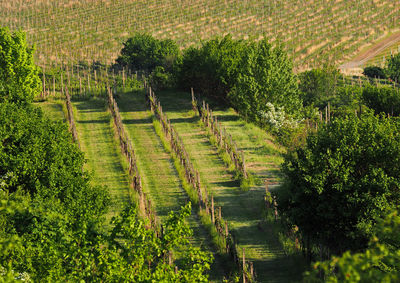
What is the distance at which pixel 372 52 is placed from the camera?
106m

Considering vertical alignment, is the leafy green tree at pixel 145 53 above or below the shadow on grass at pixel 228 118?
above

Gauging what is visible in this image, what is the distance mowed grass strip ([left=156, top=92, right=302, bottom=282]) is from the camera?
27.9 metres

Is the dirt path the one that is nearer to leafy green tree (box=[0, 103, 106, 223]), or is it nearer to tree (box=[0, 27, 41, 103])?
tree (box=[0, 27, 41, 103])

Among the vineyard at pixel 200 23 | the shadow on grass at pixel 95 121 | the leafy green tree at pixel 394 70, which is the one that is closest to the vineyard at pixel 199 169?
the shadow on grass at pixel 95 121

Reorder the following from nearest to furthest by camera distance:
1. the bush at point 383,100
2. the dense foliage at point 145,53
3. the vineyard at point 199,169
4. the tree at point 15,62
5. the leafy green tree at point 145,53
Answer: the vineyard at point 199,169 < the tree at point 15,62 < the bush at point 383,100 < the dense foliage at point 145,53 < the leafy green tree at point 145,53

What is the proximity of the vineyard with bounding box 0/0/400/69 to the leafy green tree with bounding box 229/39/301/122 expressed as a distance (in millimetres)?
42558

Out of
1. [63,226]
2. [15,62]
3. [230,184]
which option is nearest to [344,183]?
[63,226]

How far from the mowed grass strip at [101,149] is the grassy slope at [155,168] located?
5.40 ft

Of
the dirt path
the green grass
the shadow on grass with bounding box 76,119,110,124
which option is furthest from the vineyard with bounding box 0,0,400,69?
the shadow on grass with bounding box 76,119,110,124

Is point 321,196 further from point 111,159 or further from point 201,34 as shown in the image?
point 201,34

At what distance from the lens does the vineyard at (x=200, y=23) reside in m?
104

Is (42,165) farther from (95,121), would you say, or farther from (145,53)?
(145,53)

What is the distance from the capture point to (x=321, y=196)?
26.4 metres

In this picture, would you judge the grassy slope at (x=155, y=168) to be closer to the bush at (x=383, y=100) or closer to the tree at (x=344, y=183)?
the tree at (x=344, y=183)
